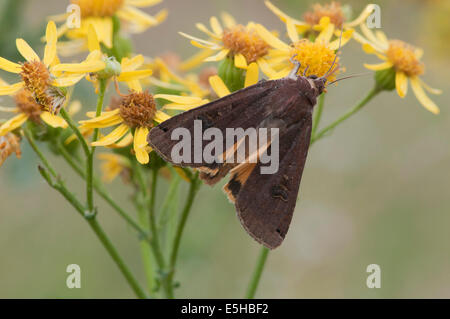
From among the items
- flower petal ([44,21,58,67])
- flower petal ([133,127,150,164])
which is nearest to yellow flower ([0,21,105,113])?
flower petal ([44,21,58,67])

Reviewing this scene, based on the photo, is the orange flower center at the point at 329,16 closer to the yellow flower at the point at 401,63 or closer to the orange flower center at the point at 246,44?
the yellow flower at the point at 401,63

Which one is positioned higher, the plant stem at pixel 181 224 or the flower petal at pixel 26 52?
the flower petal at pixel 26 52

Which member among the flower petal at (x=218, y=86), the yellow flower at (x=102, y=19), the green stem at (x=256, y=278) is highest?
the yellow flower at (x=102, y=19)

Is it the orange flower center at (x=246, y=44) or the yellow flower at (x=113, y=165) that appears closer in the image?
the orange flower center at (x=246, y=44)

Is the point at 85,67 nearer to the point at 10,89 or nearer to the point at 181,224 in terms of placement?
the point at 10,89

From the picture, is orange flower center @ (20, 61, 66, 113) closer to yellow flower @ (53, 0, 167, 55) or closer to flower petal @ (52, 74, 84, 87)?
flower petal @ (52, 74, 84, 87)

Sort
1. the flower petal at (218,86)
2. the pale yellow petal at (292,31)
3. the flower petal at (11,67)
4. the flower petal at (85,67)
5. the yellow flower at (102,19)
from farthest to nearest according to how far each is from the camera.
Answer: the yellow flower at (102,19), the pale yellow petal at (292,31), the flower petal at (218,86), the flower petal at (11,67), the flower petal at (85,67)

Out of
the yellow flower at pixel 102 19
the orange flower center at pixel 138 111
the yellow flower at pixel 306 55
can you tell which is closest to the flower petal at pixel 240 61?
the yellow flower at pixel 306 55
